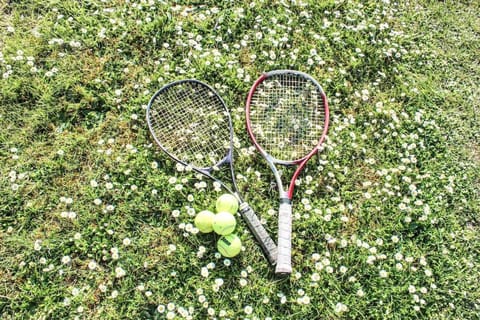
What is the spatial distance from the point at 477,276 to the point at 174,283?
2.30 metres

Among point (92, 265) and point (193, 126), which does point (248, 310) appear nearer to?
point (92, 265)

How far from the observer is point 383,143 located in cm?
384

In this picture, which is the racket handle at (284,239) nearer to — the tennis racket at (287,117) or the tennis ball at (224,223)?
the tennis racket at (287,117)

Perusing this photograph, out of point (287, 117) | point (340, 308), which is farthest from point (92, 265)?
point (287, 117)

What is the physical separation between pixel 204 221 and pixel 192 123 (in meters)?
0.86

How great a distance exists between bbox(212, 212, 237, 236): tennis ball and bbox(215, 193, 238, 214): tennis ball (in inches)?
1.9

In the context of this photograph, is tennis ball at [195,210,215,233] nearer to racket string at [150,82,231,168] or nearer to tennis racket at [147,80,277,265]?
tennis racket at [147,80,277,265]

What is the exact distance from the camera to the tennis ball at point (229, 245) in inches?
126

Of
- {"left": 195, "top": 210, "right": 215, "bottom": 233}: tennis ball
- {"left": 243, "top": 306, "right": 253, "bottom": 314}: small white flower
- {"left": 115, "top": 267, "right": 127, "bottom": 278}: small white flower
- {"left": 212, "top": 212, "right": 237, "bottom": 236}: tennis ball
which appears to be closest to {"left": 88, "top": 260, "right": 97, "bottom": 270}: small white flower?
{"left": 115, "top": 267, "right": 127, "bottom": 278}: small white flower

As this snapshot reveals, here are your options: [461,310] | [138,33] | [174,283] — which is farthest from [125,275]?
[461,310]

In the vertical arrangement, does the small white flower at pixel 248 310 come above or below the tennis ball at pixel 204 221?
below

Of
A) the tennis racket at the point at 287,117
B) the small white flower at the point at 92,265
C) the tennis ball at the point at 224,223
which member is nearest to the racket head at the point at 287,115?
the tennis racket at the point at 287,117

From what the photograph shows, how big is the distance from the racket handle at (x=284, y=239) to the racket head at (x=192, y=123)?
1.88 ft

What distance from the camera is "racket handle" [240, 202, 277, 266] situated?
324 cm
